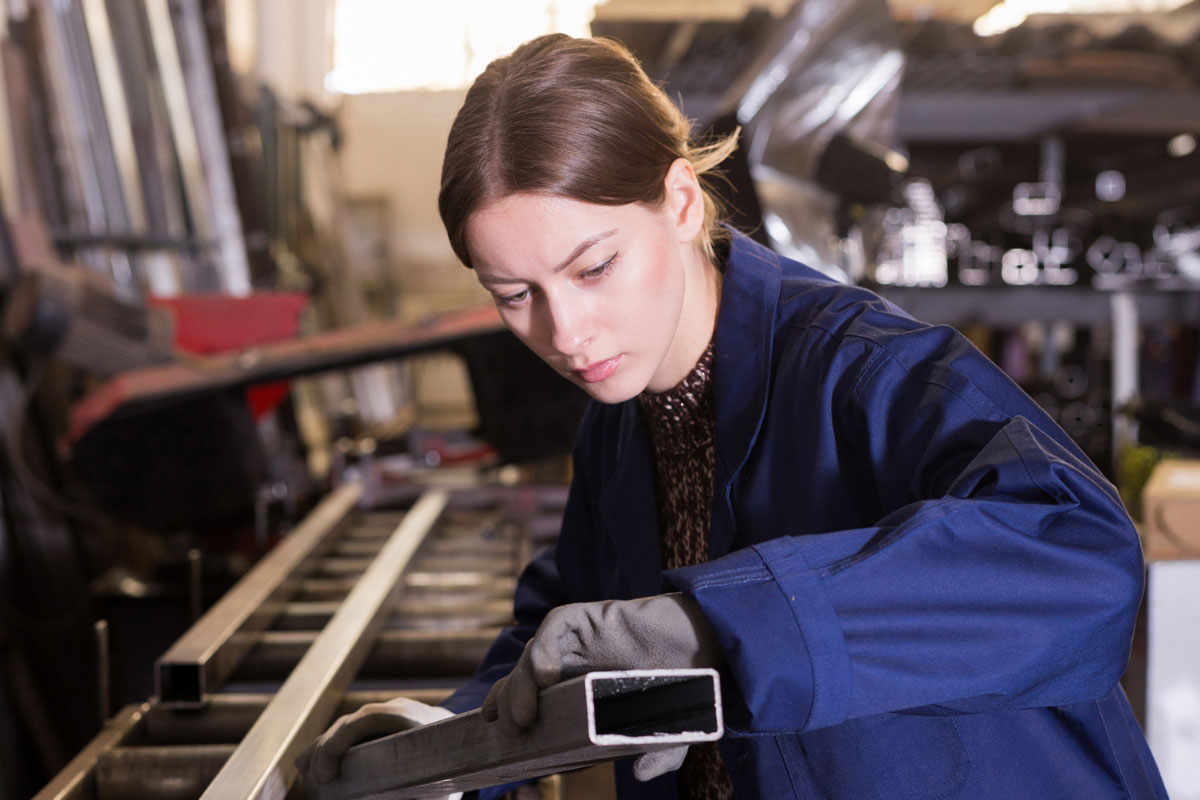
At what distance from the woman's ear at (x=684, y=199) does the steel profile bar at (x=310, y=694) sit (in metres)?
0.76

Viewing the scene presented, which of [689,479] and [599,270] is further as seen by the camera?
[689,479]

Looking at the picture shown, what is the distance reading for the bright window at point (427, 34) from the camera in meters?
9.97

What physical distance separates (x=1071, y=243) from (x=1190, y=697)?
10.2ft

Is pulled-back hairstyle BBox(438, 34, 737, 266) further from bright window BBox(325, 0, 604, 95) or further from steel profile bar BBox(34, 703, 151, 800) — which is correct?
bright window BBox(325, 0, 604, 95)

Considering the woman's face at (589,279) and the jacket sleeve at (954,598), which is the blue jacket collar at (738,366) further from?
the jacket sleeve at (954,598)

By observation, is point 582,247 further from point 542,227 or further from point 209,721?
point 209,721

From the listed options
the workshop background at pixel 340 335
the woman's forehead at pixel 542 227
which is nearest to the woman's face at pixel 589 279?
the woman's forehead at pixel 542 227

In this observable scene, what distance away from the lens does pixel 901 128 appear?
524 centimetres

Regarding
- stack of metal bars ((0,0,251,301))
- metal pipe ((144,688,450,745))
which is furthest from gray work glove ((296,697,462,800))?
stack of metal bars ((0,0,251,301))

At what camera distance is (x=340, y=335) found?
109 inches

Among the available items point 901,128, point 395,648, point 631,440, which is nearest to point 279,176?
point 901,128

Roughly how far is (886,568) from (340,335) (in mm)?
2273

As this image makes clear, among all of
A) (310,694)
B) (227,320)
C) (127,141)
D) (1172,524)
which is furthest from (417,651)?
(127,141)

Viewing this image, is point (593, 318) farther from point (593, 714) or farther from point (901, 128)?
point (901, 128)
